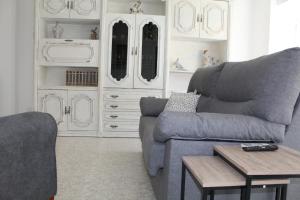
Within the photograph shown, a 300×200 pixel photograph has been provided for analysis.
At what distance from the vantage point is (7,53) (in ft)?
13.1

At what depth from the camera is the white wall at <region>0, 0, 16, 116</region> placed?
13.0 feet

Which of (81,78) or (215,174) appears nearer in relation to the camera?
(215,174)

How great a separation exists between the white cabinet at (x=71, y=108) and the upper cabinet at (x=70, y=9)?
42.5 inches

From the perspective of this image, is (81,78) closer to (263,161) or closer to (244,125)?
(244,125)

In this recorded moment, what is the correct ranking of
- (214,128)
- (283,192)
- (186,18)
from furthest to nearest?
(186,18) → (214,128) → (283,192)

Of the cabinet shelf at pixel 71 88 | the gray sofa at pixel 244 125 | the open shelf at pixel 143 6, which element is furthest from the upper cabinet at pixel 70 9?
the gray sofa at pixel 244 125

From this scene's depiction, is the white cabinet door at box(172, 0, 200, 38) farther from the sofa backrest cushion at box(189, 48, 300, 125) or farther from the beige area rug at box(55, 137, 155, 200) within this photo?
the sofa backrest cushion at box(189, 48, 300, 125)

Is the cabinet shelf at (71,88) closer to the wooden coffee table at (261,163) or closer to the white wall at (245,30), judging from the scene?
the white wall at (245,30)

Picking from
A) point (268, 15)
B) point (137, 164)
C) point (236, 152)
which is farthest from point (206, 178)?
point (268, 15)

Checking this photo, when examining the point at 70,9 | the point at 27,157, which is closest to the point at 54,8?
the point at 70,9

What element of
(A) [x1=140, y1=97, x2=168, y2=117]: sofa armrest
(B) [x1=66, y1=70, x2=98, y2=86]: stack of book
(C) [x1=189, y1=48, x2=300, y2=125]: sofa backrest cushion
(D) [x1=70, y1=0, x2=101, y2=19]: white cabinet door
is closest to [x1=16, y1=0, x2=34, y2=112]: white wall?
(B) [x1=66, y1=70, x2=98, y2=86]: stack of book

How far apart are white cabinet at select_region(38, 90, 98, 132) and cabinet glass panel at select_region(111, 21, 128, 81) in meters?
0.44

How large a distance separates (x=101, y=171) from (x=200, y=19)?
2.75 metres

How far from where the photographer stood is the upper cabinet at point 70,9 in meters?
3.82
